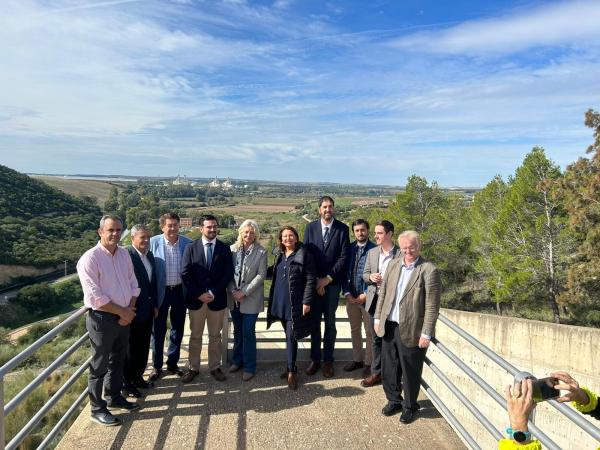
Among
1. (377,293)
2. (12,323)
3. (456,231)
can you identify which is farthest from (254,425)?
(12,323)

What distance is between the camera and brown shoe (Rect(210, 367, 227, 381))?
4656 millimetres

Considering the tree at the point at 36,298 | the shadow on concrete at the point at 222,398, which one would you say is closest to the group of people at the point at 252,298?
the shadow on concrete at the point at 222,398

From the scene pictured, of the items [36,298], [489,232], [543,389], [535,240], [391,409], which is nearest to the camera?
[543,389]

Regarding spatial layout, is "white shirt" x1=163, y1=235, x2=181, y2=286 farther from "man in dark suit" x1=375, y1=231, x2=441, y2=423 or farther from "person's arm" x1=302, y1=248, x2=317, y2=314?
"man in dark suit" x1=375, y1=231, x2=441, y2=423

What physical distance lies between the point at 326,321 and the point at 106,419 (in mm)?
2461

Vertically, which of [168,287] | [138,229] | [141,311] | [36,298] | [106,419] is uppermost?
[138,229]

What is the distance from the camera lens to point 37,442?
4758 mm

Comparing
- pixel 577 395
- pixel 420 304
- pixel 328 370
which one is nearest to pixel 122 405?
pixel 328 370

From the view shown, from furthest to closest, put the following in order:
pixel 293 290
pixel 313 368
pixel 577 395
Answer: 1. pixel 313 368
2. pixel 293 290
3. pixel 577 395

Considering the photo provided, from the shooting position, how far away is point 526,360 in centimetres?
1004

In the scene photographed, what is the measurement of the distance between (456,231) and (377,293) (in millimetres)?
19410

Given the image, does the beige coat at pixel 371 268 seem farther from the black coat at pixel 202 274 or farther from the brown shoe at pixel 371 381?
the black coat at pixel 202 274

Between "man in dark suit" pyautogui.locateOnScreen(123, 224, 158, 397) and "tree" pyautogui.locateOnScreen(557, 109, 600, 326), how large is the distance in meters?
15.1

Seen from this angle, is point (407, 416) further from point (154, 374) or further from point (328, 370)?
point (154, 374)
